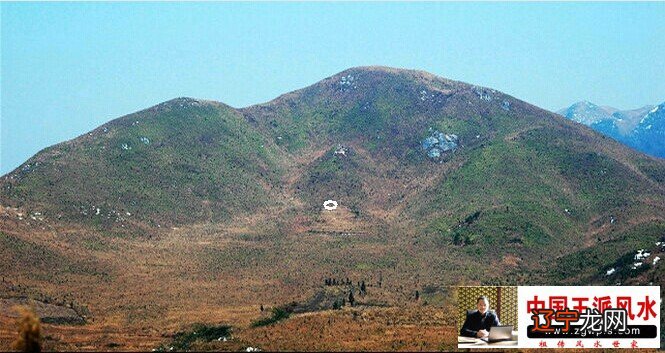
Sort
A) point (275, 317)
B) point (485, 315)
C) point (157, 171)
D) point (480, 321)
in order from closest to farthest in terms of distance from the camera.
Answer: point (485, 315), point (480, 321), point (275, 317), point (157, 171)

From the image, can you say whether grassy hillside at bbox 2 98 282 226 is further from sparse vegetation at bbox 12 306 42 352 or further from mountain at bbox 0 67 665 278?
sparse vegetation at bbox 12 306 42 352

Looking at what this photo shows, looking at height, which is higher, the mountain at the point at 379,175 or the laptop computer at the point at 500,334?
the mountain at the point at 379,175

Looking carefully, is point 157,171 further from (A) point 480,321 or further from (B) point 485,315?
(B) point 485,315

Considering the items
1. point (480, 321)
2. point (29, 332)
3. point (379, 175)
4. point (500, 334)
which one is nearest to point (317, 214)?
point (379, 175)

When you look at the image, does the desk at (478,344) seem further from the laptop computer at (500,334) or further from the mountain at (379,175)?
the mountain at (379,175)

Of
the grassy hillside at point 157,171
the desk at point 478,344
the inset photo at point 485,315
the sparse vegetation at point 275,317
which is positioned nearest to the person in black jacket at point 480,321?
the inset photo at point 485,315

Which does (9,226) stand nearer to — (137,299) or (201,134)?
(137,299)

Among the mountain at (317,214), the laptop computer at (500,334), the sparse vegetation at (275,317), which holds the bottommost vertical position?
the sparse vegetation at (275,317)
